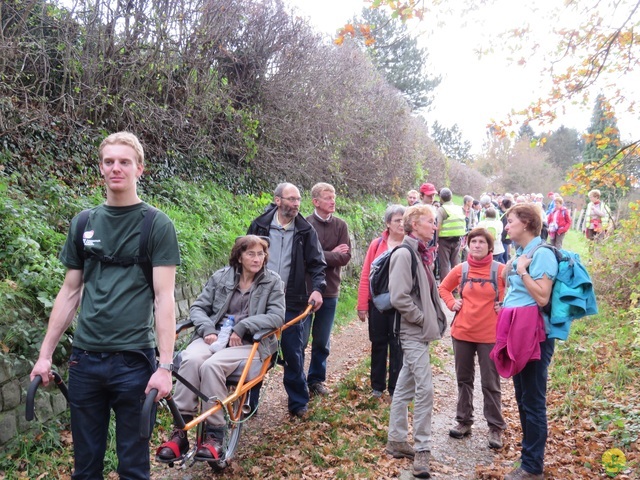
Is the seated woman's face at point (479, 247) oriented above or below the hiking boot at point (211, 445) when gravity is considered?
above

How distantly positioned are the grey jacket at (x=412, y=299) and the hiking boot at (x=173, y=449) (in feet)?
6.35

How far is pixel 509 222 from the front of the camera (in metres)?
4.31

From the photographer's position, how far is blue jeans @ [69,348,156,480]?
276 centimetres

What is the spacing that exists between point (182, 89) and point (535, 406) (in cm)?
746

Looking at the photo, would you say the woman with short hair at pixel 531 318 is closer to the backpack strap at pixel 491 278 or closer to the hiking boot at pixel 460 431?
the backpack strap at pixel 491 278

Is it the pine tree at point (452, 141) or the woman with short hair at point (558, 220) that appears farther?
the pine tree at point (452, 141)

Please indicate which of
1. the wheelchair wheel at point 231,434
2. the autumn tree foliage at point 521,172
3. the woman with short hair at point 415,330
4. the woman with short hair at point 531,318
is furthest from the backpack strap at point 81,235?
the autumn tree foliage at point 521,172

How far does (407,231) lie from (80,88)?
535 cm

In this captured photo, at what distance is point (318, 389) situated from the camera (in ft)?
19.7

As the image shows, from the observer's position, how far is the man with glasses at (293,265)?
5.27 meters

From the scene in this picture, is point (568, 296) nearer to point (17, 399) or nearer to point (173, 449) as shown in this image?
point (173, 449)

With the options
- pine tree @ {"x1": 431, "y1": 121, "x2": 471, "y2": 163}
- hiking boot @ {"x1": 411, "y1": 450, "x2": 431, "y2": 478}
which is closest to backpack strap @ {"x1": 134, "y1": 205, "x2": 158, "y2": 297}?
hiking boot @ {"x1": 411, "y1": 450, "x2": 431, "y2": 478}

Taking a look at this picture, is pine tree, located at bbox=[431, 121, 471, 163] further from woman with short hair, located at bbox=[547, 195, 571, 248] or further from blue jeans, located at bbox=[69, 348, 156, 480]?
blue jeans, located at bbox=[69, 348, 156, 480]

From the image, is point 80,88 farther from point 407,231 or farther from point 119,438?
point 119,438
